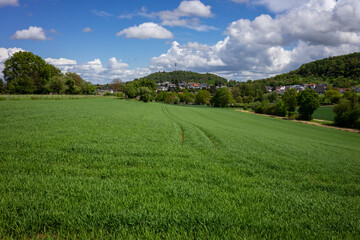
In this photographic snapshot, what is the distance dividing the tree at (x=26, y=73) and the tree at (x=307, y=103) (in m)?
102

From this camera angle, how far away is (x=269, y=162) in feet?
28.0

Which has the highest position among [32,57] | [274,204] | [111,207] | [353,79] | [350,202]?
[353,79]

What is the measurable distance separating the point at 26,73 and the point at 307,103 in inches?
4358

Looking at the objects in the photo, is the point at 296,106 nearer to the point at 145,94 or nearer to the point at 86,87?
Answer: the point at 145,94

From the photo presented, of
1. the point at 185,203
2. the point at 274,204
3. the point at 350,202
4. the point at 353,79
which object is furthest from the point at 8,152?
the point at 353,79

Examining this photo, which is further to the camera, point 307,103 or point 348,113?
point 307,103

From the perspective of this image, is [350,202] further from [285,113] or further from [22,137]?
[285,113]

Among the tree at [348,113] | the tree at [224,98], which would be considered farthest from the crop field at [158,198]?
the tree at [224,98]

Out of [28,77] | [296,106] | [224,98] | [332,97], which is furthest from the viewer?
[224,98]

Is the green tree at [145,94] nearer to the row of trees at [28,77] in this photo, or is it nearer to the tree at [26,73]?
the row of trees at [28,77]

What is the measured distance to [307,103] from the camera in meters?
57.5

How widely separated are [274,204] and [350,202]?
9.51ft

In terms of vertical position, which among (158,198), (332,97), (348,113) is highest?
(332,97)

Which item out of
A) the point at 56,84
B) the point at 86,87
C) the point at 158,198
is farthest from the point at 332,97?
the point at 86,87
